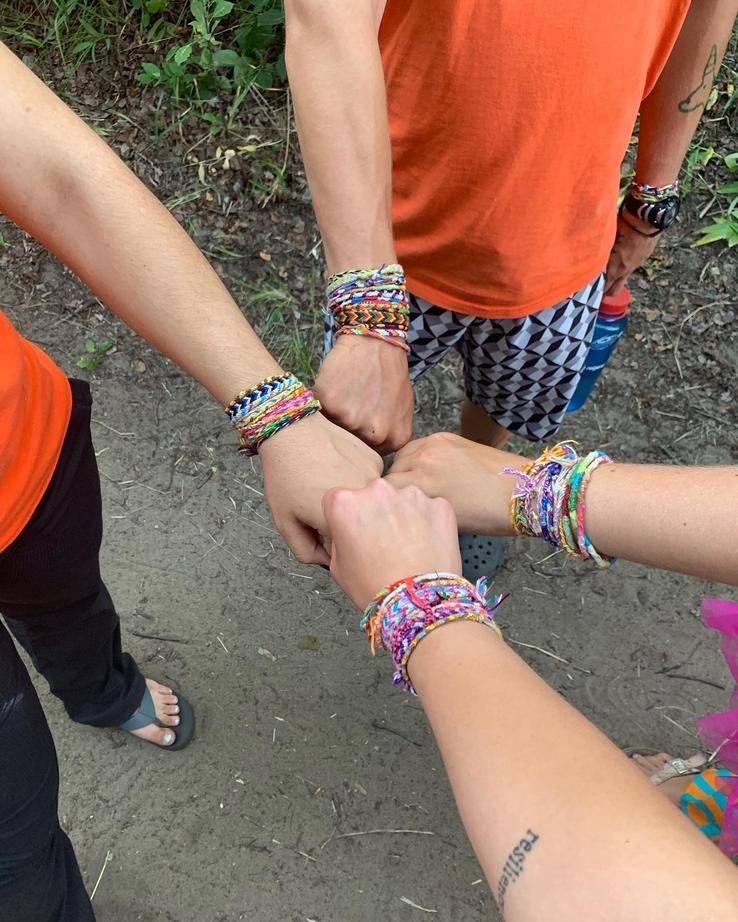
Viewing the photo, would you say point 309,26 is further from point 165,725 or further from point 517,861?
point 165,725

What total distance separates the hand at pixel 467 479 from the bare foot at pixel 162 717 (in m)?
1.19

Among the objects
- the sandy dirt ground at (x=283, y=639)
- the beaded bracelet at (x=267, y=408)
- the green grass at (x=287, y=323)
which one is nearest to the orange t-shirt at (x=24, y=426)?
the beaded bracelet at (x=267, y=408)

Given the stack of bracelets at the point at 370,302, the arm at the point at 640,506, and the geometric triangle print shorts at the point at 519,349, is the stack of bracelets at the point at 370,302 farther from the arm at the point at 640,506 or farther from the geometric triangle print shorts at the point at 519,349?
the geometric triangle print shorts at the point at 519,349

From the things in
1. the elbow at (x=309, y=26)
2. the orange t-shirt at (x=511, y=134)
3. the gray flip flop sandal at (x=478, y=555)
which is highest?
the elbow at (x=309, y=26)

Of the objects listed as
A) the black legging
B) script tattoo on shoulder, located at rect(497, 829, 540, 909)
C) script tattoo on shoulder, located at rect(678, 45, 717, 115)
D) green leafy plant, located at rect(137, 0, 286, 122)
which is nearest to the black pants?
the black legging

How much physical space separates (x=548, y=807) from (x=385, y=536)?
54 cm

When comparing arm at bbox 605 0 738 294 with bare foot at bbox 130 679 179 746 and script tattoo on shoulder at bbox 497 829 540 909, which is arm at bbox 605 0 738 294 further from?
bare foot at bbox 130 679 179 746

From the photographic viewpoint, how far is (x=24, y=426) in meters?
1.35

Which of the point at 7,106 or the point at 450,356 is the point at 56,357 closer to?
the point at 450,356

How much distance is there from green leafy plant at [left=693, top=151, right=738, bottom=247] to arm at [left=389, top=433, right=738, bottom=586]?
2.24 m

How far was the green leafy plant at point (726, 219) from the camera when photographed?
319cm

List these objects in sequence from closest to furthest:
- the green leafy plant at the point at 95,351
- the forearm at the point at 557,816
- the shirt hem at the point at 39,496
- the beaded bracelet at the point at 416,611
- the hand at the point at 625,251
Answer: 1. the forearm at the point at 557,816
2. the beaded bracelet at the point at 416,611
3. the shirt hem at the point at 39,496
4. the hand at the point at 625,251
5. the green leafy plant at the point at 95,351

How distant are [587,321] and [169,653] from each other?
165 centimetres

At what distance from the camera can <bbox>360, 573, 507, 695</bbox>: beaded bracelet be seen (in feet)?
3.59
